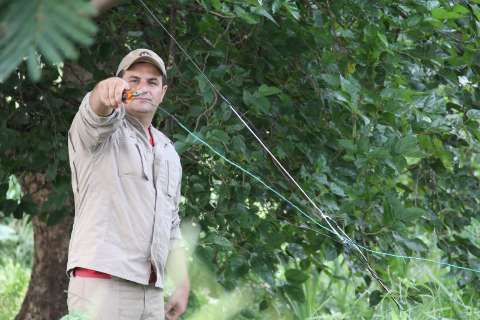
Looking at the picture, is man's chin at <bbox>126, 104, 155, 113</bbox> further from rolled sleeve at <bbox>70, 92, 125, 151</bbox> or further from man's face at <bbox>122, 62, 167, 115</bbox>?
rolled sleeve at <bbox>70, 92, 125, 151</bbox>

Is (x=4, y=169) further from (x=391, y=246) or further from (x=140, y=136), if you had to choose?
(x=391, y=246)

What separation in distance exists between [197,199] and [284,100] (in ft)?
2.26

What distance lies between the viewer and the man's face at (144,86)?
3.08m

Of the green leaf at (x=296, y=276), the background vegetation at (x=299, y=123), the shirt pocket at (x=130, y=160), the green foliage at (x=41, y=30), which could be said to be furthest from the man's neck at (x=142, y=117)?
the green foliage at (x=41, y=30)

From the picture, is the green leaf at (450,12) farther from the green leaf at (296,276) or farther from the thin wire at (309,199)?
the green leaf at (296,276)

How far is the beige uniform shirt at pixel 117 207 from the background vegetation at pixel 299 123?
439 millimetres

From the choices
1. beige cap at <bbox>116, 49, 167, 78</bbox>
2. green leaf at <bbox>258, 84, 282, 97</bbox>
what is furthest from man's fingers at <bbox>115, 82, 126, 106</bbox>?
green leaf at <bbox>258, 84, 282, 97</bbox>

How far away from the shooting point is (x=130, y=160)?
295 centimetres

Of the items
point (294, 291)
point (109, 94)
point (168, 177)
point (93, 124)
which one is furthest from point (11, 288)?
point (109, 94)

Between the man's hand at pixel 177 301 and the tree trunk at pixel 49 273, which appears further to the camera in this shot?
the tree trunk at pixel 49 273

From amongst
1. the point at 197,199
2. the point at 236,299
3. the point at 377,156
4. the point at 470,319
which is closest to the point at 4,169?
the point at 197,199

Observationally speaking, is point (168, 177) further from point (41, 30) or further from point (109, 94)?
point (41, 30)

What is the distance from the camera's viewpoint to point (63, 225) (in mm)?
5492

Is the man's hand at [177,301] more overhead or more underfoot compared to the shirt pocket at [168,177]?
more underfoot
